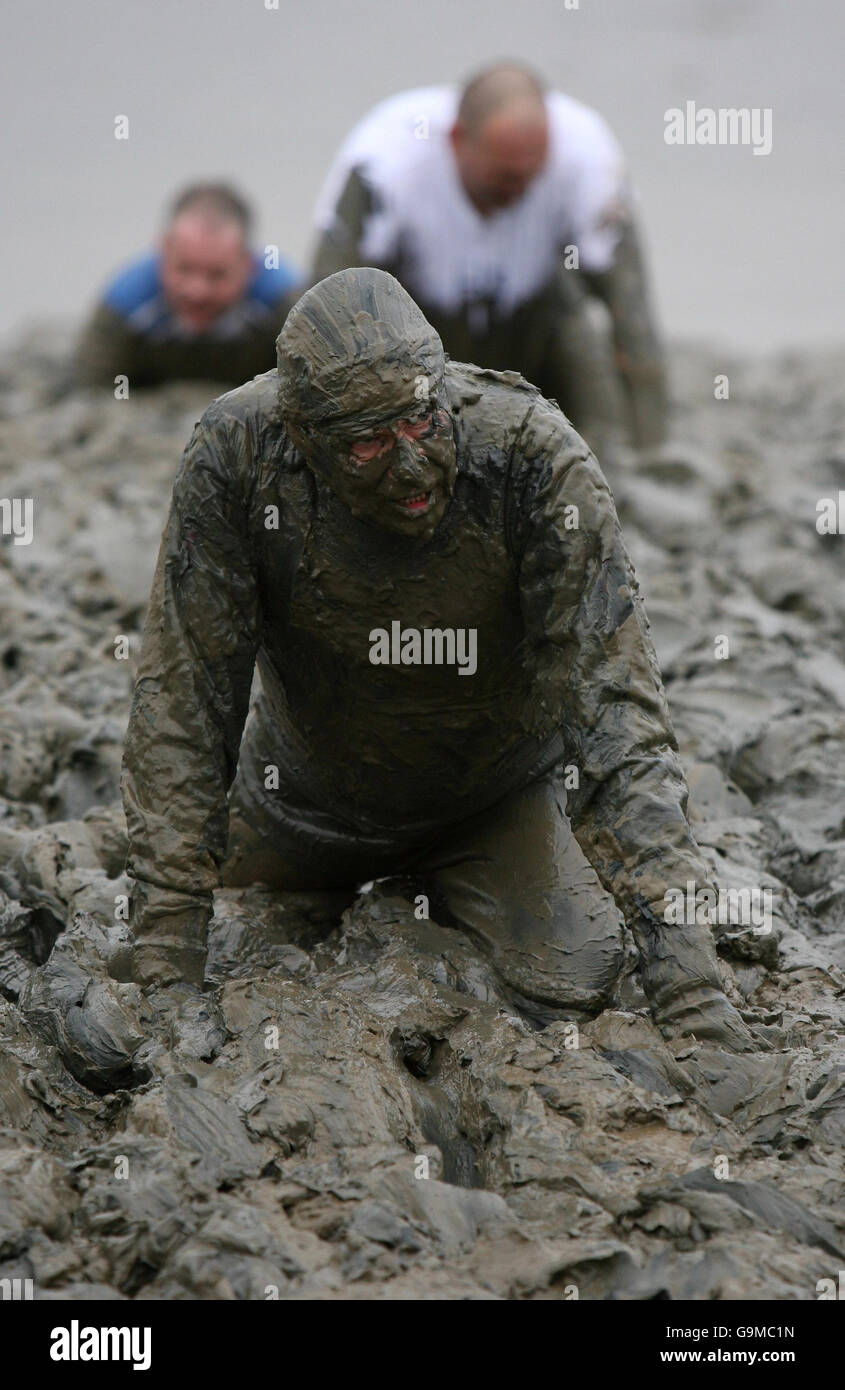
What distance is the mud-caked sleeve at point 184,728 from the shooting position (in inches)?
165

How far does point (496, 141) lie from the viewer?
8430mm

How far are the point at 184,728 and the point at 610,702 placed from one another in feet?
3.08

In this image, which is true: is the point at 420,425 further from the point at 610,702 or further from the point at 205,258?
the point at 205,258

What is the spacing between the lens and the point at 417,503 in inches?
154

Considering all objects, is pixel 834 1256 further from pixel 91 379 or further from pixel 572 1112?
pixel 91 379

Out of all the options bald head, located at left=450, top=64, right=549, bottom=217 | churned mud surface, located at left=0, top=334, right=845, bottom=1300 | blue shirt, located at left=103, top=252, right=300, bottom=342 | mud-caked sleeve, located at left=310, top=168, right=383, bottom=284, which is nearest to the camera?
churned mud surface, located at left=0, top=334, right=845, bottom=1300

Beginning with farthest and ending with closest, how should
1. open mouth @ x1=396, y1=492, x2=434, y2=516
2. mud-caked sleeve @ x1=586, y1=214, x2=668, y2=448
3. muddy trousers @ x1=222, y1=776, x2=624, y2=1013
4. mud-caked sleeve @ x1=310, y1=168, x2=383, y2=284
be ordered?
mud-caked sleeve @ x1=586, y1=214, x2=668, y2=448
mud-caked sleeve @ x1=310, y1=168, x2=383, y2=284
muddy trousers @ x1=222, y1=776, x2=624, y2=1013
open mouth @ x1=396, y1=492, x2=434, y2=516

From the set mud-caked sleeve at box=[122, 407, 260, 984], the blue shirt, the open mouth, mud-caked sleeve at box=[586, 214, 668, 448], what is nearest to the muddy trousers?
mud-caked sleeve at box=[122, 407, 260, 984]

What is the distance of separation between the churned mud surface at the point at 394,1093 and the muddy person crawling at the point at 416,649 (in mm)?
202

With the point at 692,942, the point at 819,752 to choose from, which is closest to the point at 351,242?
the point at 819,752

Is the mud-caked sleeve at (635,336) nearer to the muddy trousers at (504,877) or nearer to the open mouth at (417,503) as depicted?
the muddy trousers at (504,877)

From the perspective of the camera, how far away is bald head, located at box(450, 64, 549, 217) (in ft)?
27.6

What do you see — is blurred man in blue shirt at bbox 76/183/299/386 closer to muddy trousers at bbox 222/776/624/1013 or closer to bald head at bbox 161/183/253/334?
bald head at bbox 161/183/253/334

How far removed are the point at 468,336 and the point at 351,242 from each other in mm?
802
